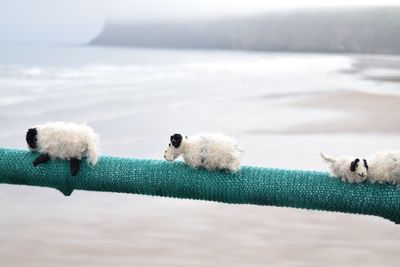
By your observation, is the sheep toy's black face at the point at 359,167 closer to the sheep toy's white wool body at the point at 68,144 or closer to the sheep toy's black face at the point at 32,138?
the sheep toy's white wool body at the point at 68,144

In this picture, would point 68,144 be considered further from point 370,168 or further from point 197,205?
point 197,205

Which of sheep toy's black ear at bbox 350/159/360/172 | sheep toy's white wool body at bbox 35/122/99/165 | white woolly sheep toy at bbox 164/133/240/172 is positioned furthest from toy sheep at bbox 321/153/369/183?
sheep toy's white wool body at bbox 35/122/99/165

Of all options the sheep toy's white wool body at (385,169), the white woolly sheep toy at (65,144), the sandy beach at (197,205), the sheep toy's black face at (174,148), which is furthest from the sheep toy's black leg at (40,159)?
the sandy beach at (197,205)

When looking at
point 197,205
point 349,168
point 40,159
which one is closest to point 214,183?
point 349,168

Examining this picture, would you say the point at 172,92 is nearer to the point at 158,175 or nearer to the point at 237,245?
the point at 237,245

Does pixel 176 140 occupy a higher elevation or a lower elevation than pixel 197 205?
higher

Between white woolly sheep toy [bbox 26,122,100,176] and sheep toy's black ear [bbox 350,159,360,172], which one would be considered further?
white woolly sheep toy [bbox 26,122,100,176]

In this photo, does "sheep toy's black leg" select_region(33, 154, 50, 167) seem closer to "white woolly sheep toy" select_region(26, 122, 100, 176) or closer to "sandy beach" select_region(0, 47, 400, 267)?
"white woolly sheep toy" select_region(26, 122, 100, 176)
